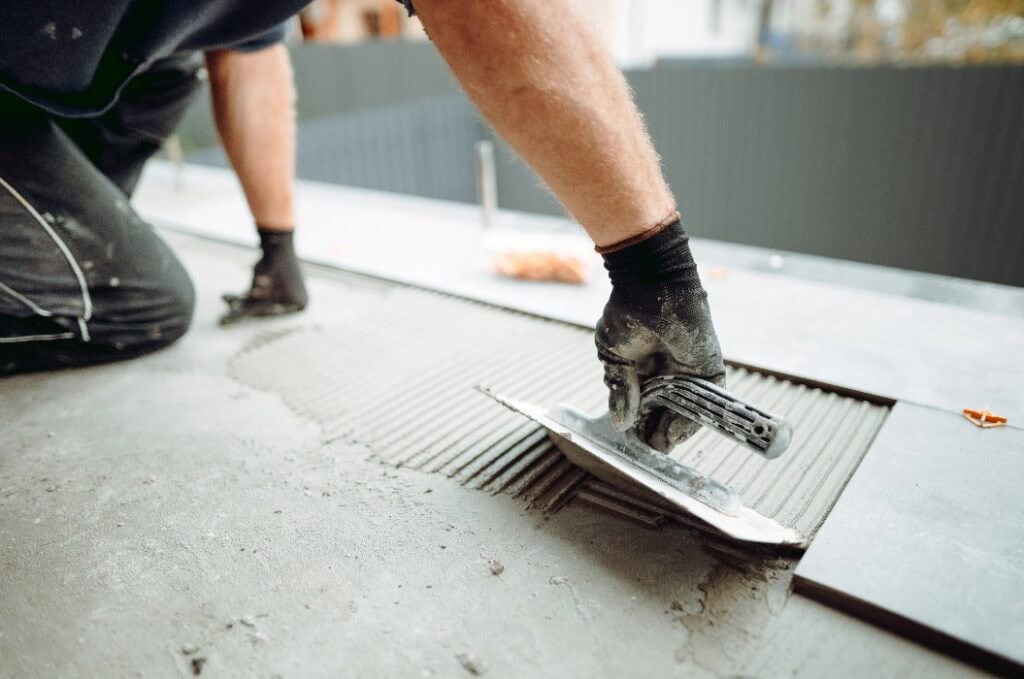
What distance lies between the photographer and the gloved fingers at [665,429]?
40.7 inches

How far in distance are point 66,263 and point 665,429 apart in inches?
50.2

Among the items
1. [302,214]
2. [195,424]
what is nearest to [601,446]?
[195,424]

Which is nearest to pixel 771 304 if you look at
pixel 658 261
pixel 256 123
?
pixel 658 261

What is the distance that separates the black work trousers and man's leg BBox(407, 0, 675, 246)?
1.02 m

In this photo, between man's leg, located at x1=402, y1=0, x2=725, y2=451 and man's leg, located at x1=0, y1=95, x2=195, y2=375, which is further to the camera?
man's leg, located at x1=0, y1=95, x2=195, y2=375

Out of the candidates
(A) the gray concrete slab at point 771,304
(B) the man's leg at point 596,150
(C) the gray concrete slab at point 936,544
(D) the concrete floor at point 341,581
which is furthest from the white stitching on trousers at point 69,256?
(C) the gray concrete slab at point 936,544

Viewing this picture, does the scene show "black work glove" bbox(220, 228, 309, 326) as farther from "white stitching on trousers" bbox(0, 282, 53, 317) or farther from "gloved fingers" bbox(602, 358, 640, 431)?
"gloved fingers" bbox(602, 358, 640, 431)

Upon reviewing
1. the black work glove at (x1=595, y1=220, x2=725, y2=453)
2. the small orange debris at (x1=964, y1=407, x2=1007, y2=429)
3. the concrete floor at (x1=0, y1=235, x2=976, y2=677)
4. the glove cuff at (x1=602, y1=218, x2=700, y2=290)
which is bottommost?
the concrete floor at (x1=0, y1=235, x2=976, y2=677)

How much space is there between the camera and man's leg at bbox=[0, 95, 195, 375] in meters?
1.37

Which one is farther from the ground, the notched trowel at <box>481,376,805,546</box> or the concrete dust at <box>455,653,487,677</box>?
the notched trowel at <box>481,376,805,546</box>

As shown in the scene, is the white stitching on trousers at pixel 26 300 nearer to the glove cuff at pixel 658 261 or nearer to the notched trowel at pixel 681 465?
the notched trowel at pixel 681 465

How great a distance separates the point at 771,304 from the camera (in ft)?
5.65

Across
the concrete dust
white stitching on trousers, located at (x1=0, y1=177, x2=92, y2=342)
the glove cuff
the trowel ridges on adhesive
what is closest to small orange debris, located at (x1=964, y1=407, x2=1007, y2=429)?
the trowel ridges on adhesive

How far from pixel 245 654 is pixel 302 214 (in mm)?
2176
